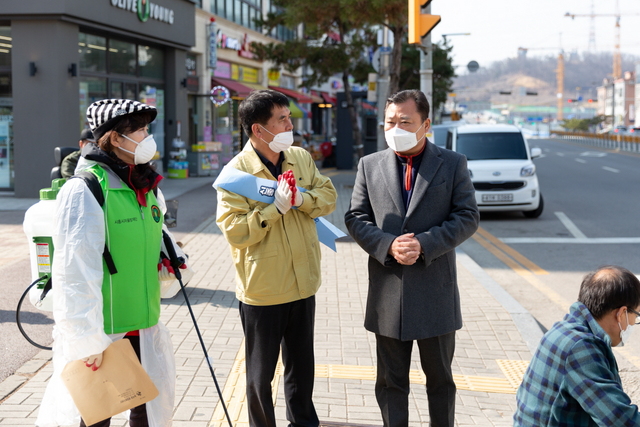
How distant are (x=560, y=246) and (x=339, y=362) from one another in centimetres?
641

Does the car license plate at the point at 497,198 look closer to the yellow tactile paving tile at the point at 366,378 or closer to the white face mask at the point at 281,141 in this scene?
the yellow tactile paving tile at the point at 366,378

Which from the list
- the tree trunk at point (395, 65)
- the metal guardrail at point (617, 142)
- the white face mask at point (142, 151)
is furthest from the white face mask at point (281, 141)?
the metal guardrail at point (617, 142)

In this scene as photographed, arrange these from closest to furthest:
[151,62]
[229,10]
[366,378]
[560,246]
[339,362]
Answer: [366,378] < [339,362] < [560,246] < [151,62] < [229,10]

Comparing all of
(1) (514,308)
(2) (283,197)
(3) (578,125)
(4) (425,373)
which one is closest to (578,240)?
(1) (514,308)

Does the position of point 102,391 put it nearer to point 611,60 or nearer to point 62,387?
point 62,387

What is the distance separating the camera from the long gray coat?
3.51 metres

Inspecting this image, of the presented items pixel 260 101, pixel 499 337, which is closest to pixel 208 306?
pixel 499 337

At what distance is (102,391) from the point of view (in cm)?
295

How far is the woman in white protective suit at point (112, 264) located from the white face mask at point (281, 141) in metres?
0.60

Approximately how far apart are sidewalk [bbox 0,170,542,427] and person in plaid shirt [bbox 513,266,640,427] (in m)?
1.65

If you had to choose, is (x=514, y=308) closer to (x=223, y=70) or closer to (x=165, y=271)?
(x=165, y=271)

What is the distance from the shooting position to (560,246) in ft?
34.6

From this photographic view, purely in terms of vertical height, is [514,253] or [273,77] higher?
[273,77]

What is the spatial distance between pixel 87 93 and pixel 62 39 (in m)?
2.33
